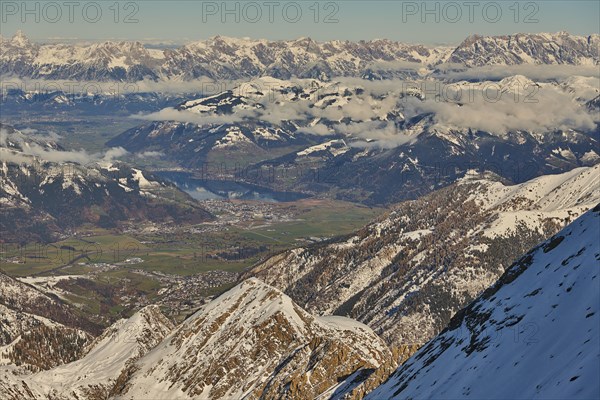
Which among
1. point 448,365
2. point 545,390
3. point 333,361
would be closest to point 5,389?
point 333,361

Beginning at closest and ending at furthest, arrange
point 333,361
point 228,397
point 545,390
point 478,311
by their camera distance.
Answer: point 545,390 < point 478,311 < point 333,361 < point 228,397

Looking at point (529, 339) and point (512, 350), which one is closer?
point (529, 339)

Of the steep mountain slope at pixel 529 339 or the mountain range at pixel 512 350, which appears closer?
the steep mountain slope at pixel 529 339

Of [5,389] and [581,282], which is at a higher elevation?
[581,282]

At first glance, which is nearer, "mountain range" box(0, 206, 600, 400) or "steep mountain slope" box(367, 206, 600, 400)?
"steep mountain slope" box(367, 206, 600, 400)

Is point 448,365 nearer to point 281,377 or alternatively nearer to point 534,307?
point 534,307

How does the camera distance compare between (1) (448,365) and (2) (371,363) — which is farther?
(2) (371,363)

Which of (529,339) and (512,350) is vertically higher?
(529,339)

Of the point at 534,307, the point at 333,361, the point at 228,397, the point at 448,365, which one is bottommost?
the point at 228,397
